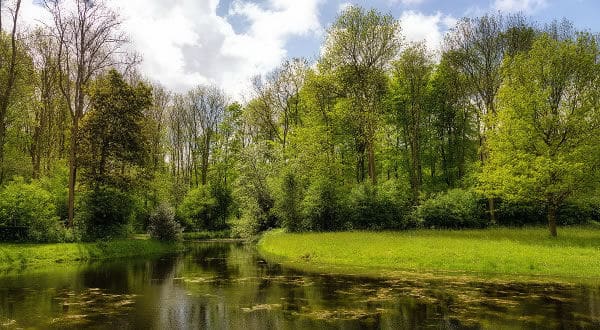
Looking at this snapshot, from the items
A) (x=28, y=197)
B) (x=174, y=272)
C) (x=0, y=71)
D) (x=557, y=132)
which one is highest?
(x=0, y=71)

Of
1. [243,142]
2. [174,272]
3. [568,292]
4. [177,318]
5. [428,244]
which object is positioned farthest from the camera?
[243,142]

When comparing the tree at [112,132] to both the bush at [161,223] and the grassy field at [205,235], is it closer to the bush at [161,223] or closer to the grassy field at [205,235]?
the bush at [161,223]

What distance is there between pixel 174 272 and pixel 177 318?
41.5 ft

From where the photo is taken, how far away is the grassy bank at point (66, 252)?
2669 cm

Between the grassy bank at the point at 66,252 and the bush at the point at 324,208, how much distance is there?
1491cm

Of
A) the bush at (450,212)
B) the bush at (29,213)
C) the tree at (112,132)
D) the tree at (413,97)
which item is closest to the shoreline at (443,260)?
the bush at (450,212)

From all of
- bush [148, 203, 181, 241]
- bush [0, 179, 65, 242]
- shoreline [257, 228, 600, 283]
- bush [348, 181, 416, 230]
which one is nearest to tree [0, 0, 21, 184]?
bush [0, 179, 65, 242]

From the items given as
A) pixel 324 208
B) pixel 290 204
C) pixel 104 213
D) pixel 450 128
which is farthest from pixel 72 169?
pixel 450 128

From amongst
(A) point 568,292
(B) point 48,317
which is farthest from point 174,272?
(A) point 568,292

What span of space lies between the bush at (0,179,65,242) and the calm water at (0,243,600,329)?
856cm

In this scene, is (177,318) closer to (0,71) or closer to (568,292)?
(568,292)

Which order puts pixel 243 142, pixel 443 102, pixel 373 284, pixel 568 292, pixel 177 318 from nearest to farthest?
1. pixel 177 318
2. pixel 568 292
3. pixel 373 284
4. pixel 443 102
5. pixel 243 142

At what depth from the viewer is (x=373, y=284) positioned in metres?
19.0

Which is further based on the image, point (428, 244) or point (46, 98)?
point (46, 98)
